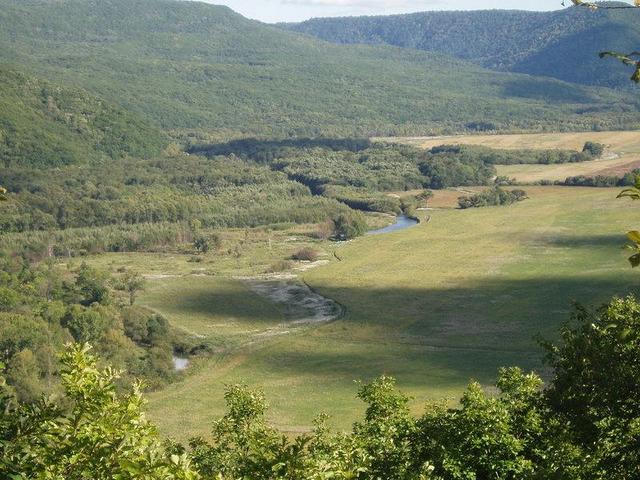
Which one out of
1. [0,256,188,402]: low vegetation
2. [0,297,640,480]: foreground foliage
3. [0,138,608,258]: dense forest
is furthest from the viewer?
[0,138,608,258]: dense forest

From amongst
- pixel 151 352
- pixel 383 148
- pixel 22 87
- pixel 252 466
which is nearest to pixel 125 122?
pixel 22 87

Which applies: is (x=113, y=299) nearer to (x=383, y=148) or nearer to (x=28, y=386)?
(x=28, y=386)

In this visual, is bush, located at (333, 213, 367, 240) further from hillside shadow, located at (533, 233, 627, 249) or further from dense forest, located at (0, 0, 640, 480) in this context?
hillside shadow, located at (533, 233, 627, 249)

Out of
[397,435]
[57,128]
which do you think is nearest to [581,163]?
[57,128]

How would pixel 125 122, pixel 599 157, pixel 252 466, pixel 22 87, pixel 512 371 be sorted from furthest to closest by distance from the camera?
pixel 125 122, pixel 22 87, pixel 599 157, pixel 512 371, pixel 252 466

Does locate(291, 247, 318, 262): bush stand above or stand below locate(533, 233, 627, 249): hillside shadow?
below

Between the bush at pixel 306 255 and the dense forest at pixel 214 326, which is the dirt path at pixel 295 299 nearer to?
the bush at pixel 306 255

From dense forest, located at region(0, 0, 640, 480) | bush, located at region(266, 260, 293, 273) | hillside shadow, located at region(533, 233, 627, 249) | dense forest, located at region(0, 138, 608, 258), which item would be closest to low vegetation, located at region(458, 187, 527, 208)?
dense forest, located at region(0, 0, 640, 480)

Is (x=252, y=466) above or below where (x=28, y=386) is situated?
above
